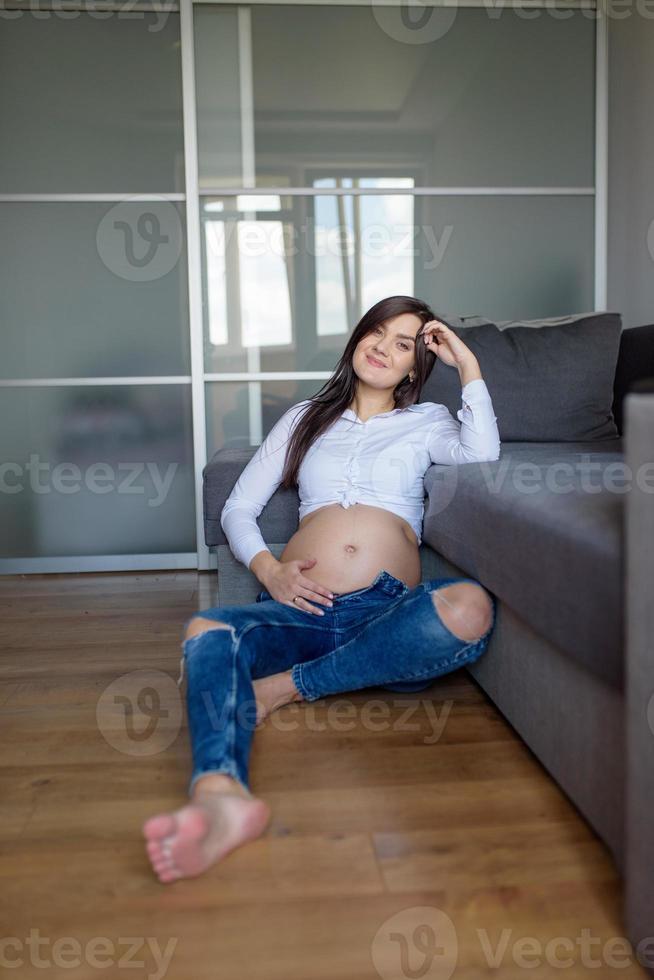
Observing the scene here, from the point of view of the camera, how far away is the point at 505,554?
4.52 feet

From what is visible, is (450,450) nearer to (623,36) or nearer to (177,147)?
(177,147)

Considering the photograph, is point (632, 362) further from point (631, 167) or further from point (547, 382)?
point (631, 167)

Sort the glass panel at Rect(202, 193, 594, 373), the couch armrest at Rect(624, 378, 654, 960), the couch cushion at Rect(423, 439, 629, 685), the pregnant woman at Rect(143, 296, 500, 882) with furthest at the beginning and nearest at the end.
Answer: the glass panel at Rect(202, 193, 594, 373) → the pregnant woman at Rect(143, 296, 500, 882) → the couch cushion at Rect(423, 439, 629, 685) → the couch armrest at Rect(624, 378, 654, 960)

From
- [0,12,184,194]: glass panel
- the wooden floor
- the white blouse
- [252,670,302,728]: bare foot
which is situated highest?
[0,12,184,194]: glass panel

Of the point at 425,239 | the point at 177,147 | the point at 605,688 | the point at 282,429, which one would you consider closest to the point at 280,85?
the point at 177,147

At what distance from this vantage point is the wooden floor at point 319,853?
0.95m

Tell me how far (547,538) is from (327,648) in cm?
60

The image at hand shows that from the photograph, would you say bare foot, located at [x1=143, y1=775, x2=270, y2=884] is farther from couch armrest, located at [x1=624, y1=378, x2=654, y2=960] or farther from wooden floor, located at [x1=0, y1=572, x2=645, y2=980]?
couch armrest, located at [x1=624, y1=378, x2=654, y2=960]

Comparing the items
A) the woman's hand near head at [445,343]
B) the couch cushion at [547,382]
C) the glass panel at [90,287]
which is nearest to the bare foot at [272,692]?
the woman's hand near head at [445,343]

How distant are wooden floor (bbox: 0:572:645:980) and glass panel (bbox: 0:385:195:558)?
147 cm

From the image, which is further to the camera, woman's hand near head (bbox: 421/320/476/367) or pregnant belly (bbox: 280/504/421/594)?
woman's hand near head (bbox: 421/320/476/367)

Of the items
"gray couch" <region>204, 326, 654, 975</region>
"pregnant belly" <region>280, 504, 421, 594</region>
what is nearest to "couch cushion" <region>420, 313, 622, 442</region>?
"gray couch" <region>204, 326, 654, 975</region>

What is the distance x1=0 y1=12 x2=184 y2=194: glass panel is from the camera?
3.11 meters

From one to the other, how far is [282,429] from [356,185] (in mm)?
1681
